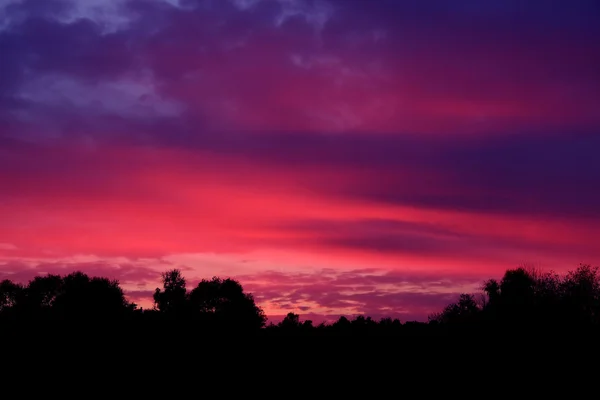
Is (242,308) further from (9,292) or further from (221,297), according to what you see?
(9,292)

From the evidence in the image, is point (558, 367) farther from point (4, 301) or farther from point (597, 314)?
point (4, 301)

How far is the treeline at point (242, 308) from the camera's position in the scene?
28.4 meters

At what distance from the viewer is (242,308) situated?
340 ft

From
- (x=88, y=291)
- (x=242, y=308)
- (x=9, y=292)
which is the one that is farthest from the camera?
(x=9, y=292)

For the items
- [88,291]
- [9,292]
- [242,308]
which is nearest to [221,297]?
[242,308]

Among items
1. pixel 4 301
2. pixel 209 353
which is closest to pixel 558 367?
pixel 209 353

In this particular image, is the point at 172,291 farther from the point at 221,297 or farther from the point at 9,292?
the point at 9,292

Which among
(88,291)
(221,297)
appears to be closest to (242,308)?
(221,297)

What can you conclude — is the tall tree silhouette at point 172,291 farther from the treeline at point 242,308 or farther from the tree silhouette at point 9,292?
the tree silhouette at point 9,292

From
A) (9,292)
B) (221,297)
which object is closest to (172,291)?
(221,297)

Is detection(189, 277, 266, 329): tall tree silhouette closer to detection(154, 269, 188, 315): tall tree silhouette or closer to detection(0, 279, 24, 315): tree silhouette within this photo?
detection(154, 269, 188, 315): tall tree silhouette

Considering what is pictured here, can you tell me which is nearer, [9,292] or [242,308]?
[242,308]

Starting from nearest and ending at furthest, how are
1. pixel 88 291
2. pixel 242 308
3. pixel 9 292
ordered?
pixel 88 291 → pixel 242 308 → pixel 9 292

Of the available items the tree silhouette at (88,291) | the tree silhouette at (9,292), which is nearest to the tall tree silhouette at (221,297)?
the tree silhouette at (88,291)
